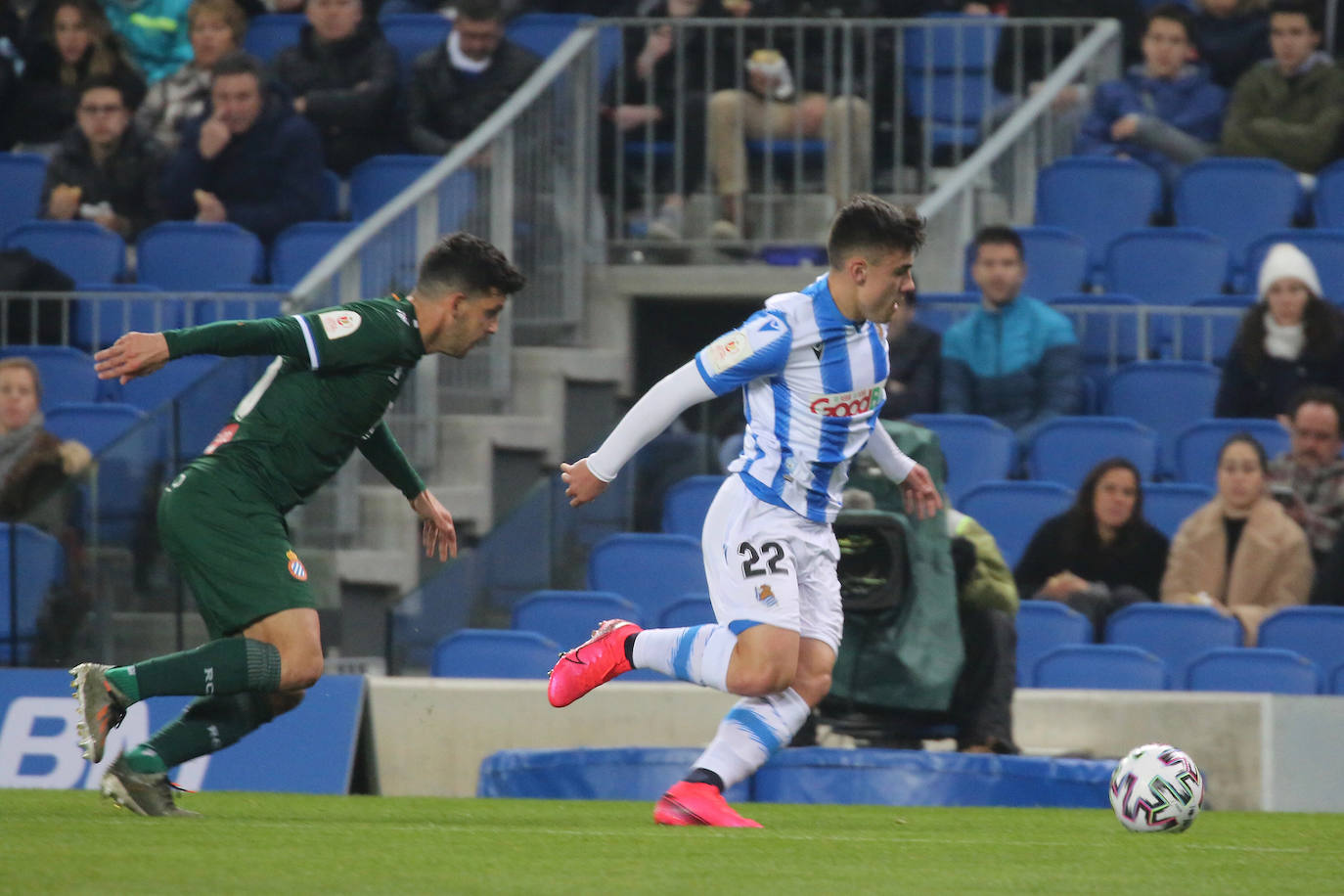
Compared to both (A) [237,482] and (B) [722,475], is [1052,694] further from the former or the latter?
(A) [237,482]

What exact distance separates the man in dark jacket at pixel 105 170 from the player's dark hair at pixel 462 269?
24.9ft

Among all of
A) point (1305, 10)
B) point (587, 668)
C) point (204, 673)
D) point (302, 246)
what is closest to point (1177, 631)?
point (587, 668)

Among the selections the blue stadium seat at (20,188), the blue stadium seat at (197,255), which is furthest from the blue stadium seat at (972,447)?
the blue stadium seat at (20,188)

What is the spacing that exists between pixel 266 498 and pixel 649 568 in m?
4.13

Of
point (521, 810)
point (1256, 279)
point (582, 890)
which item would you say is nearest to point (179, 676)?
point (521, 810)

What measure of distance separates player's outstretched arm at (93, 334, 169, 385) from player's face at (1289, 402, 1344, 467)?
237 inches

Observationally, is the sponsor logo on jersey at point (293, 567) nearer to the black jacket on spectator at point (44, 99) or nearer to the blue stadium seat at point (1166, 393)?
the blue stadium seat at point (1166, 393)

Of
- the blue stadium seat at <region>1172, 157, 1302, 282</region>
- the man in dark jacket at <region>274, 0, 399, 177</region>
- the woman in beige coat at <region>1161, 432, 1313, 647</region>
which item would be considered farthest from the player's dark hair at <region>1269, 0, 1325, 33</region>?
the man in dark jacket at <region>274, 0, 399, 177</region>

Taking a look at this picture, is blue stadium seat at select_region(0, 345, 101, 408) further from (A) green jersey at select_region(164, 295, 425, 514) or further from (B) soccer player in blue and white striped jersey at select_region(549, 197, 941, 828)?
(B) soccer player in blue and white striped jersey at select_region(549, 197, 941, 828)

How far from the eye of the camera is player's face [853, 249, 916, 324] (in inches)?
245

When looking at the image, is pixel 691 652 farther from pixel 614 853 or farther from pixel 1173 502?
pixel 1173 502

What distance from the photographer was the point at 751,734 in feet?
20.6

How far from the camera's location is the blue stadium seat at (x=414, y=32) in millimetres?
14594

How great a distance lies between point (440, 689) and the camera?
9258 mm
